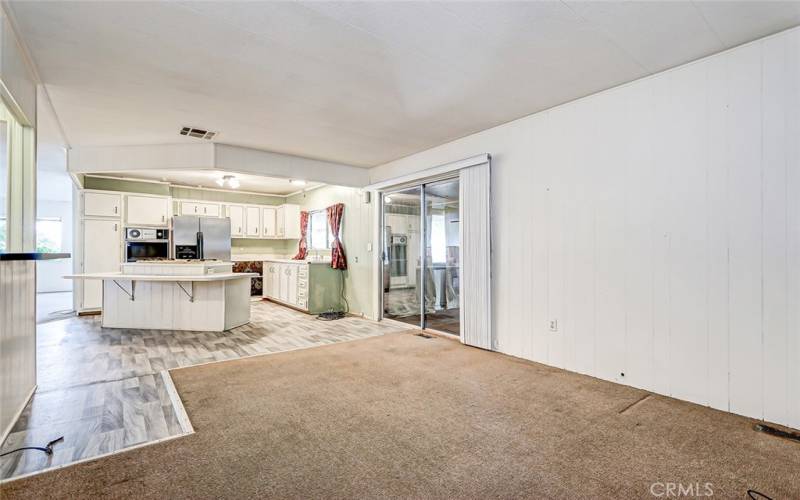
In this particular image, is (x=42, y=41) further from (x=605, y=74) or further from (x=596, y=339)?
(x=596, y=339)

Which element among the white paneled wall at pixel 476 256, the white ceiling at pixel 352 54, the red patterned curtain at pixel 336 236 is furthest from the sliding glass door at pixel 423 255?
the white ceiling at pixel 352 54

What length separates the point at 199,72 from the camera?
2959 millimetres

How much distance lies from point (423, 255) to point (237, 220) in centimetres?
511

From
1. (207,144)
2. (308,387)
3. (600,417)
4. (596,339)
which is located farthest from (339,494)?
(207,144)

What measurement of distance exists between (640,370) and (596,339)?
403 millimetres

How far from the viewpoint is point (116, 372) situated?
11.4 feet

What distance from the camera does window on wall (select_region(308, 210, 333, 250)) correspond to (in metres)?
7.62

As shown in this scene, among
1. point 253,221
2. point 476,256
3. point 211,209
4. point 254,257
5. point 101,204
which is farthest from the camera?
point 254,257

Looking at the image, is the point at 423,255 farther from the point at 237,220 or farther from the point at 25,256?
the point at 237,220

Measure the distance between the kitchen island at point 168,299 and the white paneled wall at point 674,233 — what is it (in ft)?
13.0

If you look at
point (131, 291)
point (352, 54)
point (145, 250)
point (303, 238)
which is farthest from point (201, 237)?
point (352, 54)

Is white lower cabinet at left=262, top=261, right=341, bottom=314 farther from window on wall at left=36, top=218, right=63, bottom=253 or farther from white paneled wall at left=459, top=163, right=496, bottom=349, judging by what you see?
window on wall at left=36, top=218, right=63, bottom=253

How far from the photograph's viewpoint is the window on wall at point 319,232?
7623 mm

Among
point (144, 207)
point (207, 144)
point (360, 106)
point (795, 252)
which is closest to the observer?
point (795, 252)
